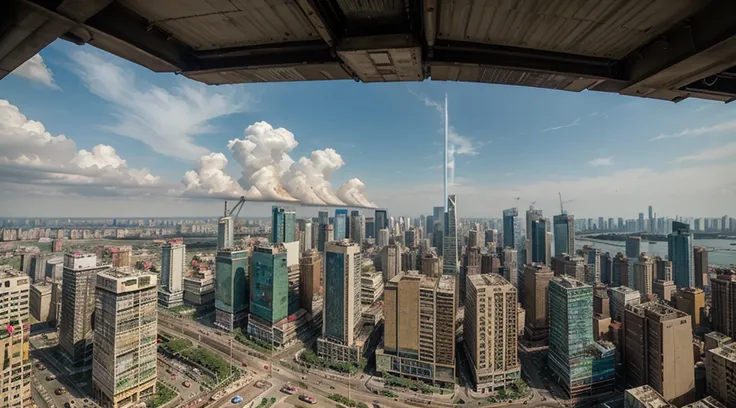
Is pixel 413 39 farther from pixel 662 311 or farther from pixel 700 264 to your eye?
pixel 700 264

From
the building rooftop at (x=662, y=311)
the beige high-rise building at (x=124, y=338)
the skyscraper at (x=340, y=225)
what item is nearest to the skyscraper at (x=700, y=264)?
the building rooftop at (x=662, y=311)

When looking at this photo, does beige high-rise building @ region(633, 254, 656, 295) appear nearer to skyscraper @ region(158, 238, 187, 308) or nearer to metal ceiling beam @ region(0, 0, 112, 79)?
metal ceiling beam @ region(0, 0, 112, 79)

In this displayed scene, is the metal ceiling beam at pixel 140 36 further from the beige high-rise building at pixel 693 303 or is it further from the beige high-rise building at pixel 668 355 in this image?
the beige high-rise building at pixel 693 303

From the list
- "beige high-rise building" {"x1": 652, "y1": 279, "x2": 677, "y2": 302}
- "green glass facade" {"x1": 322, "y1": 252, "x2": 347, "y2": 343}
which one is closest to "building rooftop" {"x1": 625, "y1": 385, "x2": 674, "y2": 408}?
"green glass facade" {"x1": 322, "y1": 252, "x2": 347, "y2": 343}

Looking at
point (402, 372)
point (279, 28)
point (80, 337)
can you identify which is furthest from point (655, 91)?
point (80, 337)

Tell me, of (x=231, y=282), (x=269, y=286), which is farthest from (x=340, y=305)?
(x=231, y=282)

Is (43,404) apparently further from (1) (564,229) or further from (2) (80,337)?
(1) (564,229)
